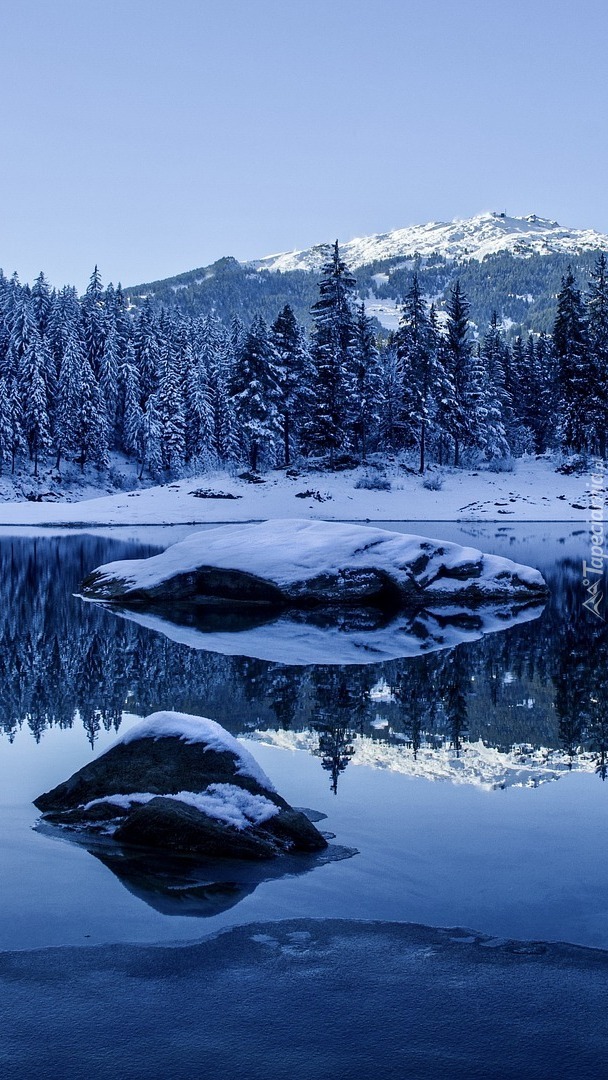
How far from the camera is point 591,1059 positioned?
4.00 m

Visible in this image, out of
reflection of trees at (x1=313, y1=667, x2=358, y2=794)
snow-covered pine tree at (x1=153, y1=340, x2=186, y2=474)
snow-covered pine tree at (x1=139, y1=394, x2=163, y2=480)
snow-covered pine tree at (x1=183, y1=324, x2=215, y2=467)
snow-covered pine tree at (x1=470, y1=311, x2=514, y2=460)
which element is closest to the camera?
reflection of trees at (x1=313, y1=667, x2=358, y2=794)

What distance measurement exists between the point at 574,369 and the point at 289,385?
73.3 feet

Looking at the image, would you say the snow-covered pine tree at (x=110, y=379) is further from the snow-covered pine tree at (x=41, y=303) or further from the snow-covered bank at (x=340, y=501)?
the snow-covered bank at (x=340, y=501)

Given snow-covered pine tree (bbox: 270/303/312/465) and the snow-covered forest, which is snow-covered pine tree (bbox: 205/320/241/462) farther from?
snow-covered pine tree (bbox: 270/303/312/465)

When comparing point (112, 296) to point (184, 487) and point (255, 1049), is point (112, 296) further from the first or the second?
point (255, 1049)

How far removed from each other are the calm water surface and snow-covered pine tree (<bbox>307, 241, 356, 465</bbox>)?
143ft

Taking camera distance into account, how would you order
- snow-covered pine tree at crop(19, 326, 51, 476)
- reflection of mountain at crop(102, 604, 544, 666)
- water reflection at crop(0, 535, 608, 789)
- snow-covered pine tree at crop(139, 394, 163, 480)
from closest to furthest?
water reflection at crop(0, 535, 608, 789) → reflection of mountain at crop(102, 604, 544, 666) → snow-covered pine tree at crop(19, 326, 51, 476) → snow-covered pine tree at crop(139, 394, 163, 480)

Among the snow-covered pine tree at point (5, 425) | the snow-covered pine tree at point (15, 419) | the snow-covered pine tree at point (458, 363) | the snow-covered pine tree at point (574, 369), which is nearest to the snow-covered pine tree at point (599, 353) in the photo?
the snow-covered pine tree at point (574, 369)

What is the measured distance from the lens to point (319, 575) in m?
22.6

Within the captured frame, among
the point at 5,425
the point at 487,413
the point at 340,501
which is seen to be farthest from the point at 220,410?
the point at 340,501

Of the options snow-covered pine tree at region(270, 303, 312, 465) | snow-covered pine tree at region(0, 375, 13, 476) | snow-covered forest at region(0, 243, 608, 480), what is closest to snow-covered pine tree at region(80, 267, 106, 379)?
snow-covered forest at region(0, 243, 608, 480)

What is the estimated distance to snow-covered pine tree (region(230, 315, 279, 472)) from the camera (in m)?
62.4

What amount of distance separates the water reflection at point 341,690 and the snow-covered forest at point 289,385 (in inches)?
1795

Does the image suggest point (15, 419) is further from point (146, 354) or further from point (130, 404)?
point (146, 354)
